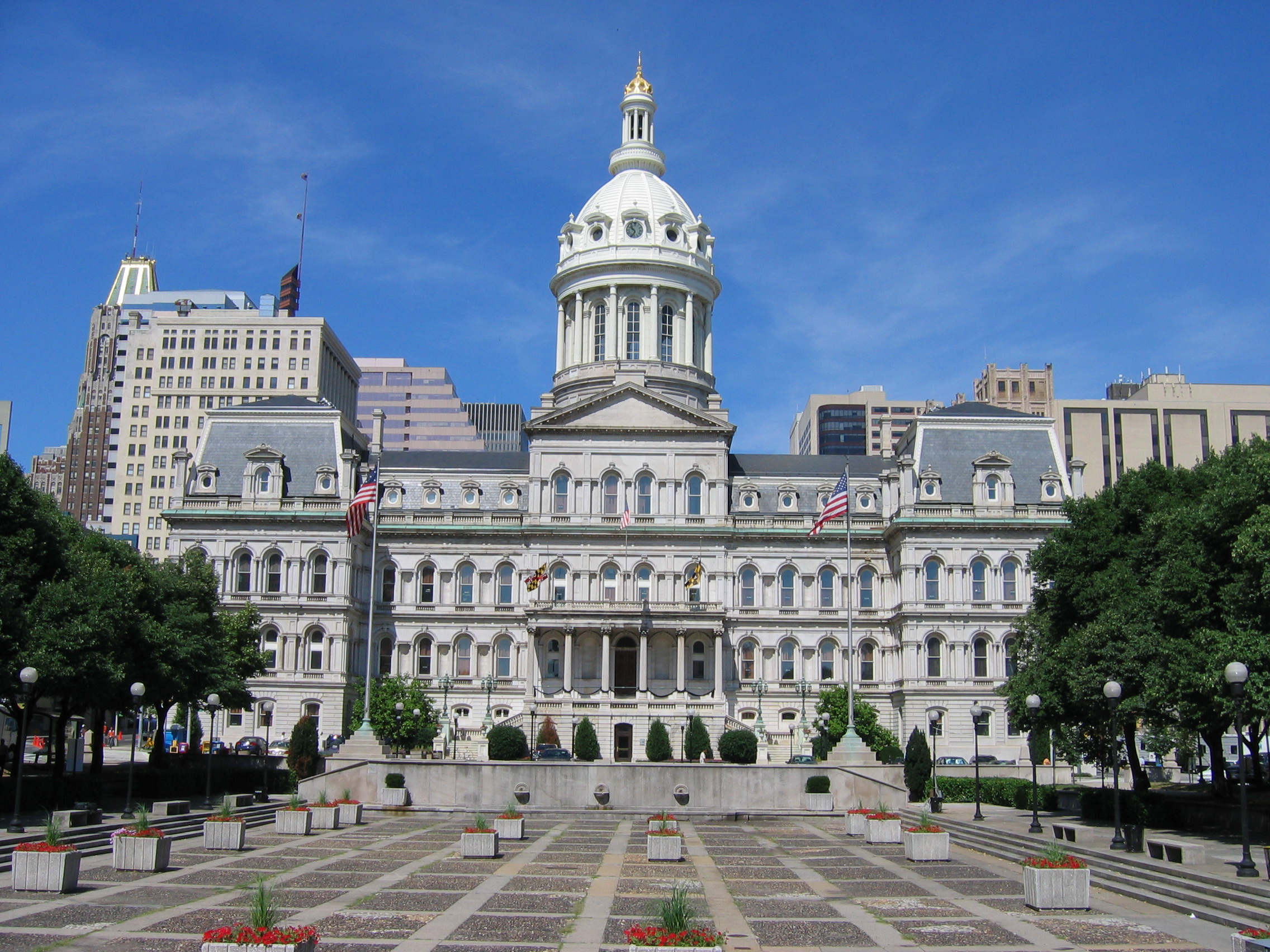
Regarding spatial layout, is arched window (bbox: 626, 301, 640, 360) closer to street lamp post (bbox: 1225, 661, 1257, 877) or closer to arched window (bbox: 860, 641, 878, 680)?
arched window (bbox: 860, 641, 878, 680)

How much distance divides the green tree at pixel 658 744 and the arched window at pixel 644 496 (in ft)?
58.1

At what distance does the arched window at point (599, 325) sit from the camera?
92688mm

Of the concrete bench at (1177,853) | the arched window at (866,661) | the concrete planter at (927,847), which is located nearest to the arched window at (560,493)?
the arched window at (866,661)

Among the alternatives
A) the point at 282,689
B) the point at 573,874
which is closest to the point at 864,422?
the point at 282,689

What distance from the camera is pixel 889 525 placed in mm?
79625

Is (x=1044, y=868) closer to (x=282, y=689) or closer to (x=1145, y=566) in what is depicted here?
(x=1145, y=566)

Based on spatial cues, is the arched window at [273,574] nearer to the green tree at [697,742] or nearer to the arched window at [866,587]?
the green tree at [697,742]

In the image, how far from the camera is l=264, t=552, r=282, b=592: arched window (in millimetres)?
78312

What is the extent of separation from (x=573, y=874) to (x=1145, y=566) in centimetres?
2368

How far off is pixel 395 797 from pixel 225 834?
46.5 feet

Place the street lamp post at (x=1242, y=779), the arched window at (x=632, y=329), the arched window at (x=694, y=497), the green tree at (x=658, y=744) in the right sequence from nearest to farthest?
the street lamp post at (x=1242, y=779) → the green tree at (x=658, y=744) → the arched window at (x=694, y=497) → the arched window at (x=632, y=329)

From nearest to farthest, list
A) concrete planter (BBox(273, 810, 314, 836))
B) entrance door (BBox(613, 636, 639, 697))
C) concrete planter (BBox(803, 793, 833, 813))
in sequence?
concrete planter (BBox(273, 810, 314, 836)) < concrete planter (BBox(803, 793, 833, 813)) < entrance door (BBox(613, 636, 639, 697))

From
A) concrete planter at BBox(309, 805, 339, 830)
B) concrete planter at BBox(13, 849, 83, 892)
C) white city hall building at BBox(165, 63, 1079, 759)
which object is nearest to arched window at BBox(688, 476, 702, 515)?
white city hall building at BBox(165, 63, 1079, 759)

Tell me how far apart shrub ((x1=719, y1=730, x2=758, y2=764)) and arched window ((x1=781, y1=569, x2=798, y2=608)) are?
20.5 meters
